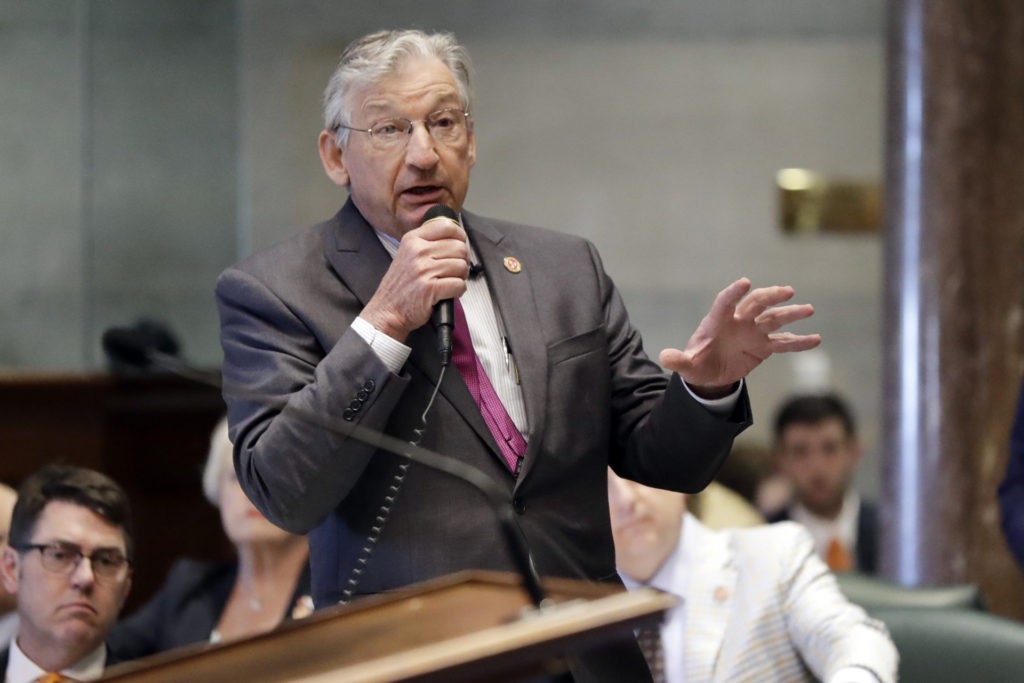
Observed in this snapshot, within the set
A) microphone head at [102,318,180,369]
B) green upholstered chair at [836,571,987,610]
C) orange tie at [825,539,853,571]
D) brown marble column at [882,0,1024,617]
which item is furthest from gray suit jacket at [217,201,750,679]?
orange tie at [825,539,853,571]

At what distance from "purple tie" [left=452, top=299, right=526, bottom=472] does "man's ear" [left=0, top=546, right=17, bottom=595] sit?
980 mm

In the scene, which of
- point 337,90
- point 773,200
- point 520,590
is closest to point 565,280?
point 337,90

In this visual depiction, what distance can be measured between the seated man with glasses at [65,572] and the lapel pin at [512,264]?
2.86 feet

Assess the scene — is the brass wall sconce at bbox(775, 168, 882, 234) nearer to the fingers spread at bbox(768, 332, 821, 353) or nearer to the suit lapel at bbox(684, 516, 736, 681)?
the suit lapel at bbox(684, 516, 736, 681)

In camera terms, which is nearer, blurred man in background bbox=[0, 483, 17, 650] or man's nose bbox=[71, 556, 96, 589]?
man's nose bbox=[71, 556, 96, 589]

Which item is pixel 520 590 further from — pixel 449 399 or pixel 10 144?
pixel 10 144

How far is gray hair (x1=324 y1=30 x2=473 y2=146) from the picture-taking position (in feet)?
6.65

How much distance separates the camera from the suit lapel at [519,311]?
194cm

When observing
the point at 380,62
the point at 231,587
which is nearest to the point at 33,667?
the point at 231,587

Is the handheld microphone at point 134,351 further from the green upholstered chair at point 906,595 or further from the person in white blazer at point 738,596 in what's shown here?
the green upholstered chair at point 906,595

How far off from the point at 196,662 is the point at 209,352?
4.07 meters

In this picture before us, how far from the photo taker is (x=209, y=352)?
5.41m

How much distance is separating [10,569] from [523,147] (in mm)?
3195

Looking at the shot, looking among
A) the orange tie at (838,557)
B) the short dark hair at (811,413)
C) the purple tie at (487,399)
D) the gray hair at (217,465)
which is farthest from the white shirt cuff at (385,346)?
the short dark hair at (811,413)
